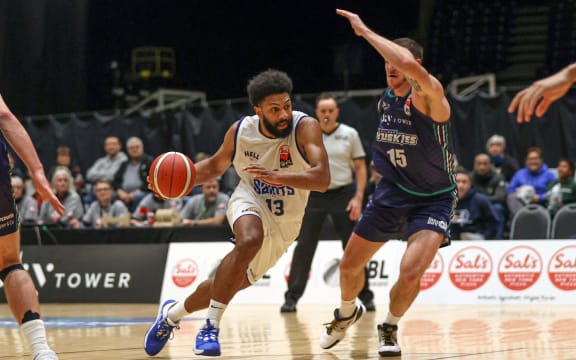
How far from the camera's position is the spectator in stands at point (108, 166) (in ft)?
52.4

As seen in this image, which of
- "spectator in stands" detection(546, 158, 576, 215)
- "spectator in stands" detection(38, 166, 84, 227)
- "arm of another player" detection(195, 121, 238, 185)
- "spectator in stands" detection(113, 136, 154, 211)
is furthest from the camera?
"spectator in stands" detection(113, 136, 154, 211)

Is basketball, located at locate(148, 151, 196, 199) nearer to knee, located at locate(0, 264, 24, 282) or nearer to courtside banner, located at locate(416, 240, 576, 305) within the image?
knee, located at locate(0, 264, 24, 282)

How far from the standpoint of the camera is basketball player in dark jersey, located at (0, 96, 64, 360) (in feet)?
15.5

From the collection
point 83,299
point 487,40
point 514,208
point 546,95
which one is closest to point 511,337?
point 546,95

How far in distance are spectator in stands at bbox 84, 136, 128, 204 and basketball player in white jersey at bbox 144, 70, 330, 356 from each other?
10.2m

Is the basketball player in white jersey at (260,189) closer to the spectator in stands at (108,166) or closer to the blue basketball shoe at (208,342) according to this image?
the blue basketball shoe at (208,342)

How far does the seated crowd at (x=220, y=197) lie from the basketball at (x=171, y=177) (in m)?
6.40

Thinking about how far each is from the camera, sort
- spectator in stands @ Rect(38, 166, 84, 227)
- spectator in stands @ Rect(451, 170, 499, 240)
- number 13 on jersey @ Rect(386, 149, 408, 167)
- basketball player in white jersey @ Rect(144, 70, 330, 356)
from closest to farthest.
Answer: basketball player in white jersey @ Rect(144, 70, 330, 356)
number 13 on jersey @ Rect(386, 149, 408, 167)
spectator in stands @ Rect(451, 170, 499, 240)
spectator in stands @ Rect(38, 166, 84, 227)

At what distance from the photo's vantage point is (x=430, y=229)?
18.8ft

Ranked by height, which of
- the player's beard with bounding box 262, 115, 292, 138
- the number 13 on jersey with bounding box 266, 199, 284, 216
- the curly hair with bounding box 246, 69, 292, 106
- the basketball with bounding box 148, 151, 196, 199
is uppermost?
the curly hair with bounding box 246, 69, 292, 106

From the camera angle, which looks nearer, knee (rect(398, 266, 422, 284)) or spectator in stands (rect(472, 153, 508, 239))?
knee (rect(398, 266, 422, 284))

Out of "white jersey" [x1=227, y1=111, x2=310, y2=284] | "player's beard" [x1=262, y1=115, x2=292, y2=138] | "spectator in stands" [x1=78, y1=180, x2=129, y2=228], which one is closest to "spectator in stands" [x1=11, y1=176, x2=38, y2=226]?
"spectator in stands" [x1=78, y1=180, x2=129, y2=228]

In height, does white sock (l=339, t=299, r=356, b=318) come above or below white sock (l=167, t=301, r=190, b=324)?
below

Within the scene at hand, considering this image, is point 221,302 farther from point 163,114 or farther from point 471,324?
point 163,114
